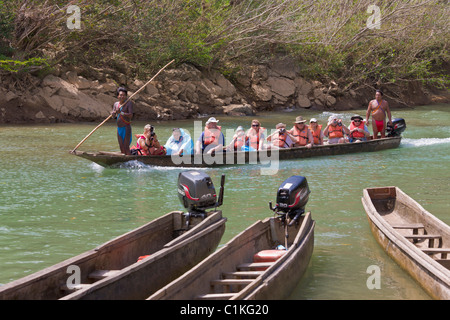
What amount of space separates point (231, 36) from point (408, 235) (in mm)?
18890

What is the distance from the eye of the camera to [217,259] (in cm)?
563

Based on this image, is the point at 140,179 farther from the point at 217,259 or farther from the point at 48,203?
the point at 217,259

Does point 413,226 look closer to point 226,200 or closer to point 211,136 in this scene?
point 226,200

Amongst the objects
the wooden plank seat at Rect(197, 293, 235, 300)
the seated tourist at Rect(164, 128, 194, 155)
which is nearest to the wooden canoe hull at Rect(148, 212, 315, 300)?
the wooden plank seat at Rect(197, 293, 235, 300)

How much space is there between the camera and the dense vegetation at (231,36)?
20234 mm

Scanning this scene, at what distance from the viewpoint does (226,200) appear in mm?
10023

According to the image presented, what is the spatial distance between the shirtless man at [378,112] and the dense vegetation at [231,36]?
770 cm

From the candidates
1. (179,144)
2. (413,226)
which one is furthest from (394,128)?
(413,226)

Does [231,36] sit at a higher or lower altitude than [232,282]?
higher

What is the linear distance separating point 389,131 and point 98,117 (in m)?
9.77

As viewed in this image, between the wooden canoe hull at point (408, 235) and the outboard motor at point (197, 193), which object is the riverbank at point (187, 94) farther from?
the outboard motor at point (197, 193)

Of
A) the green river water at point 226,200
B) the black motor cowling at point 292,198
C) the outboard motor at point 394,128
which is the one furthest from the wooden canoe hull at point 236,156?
the black motor cowling at point 292,198

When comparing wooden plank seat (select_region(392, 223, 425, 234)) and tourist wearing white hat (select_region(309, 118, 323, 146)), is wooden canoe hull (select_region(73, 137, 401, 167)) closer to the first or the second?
tourist wearing white hat (select_region(309, 118, 323, 146))

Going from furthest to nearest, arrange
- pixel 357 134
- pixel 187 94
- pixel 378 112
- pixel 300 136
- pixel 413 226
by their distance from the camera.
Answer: pixel 187 94, pixel 378 112, pixel 357 134, pixel 300 136, pixel 413 226
